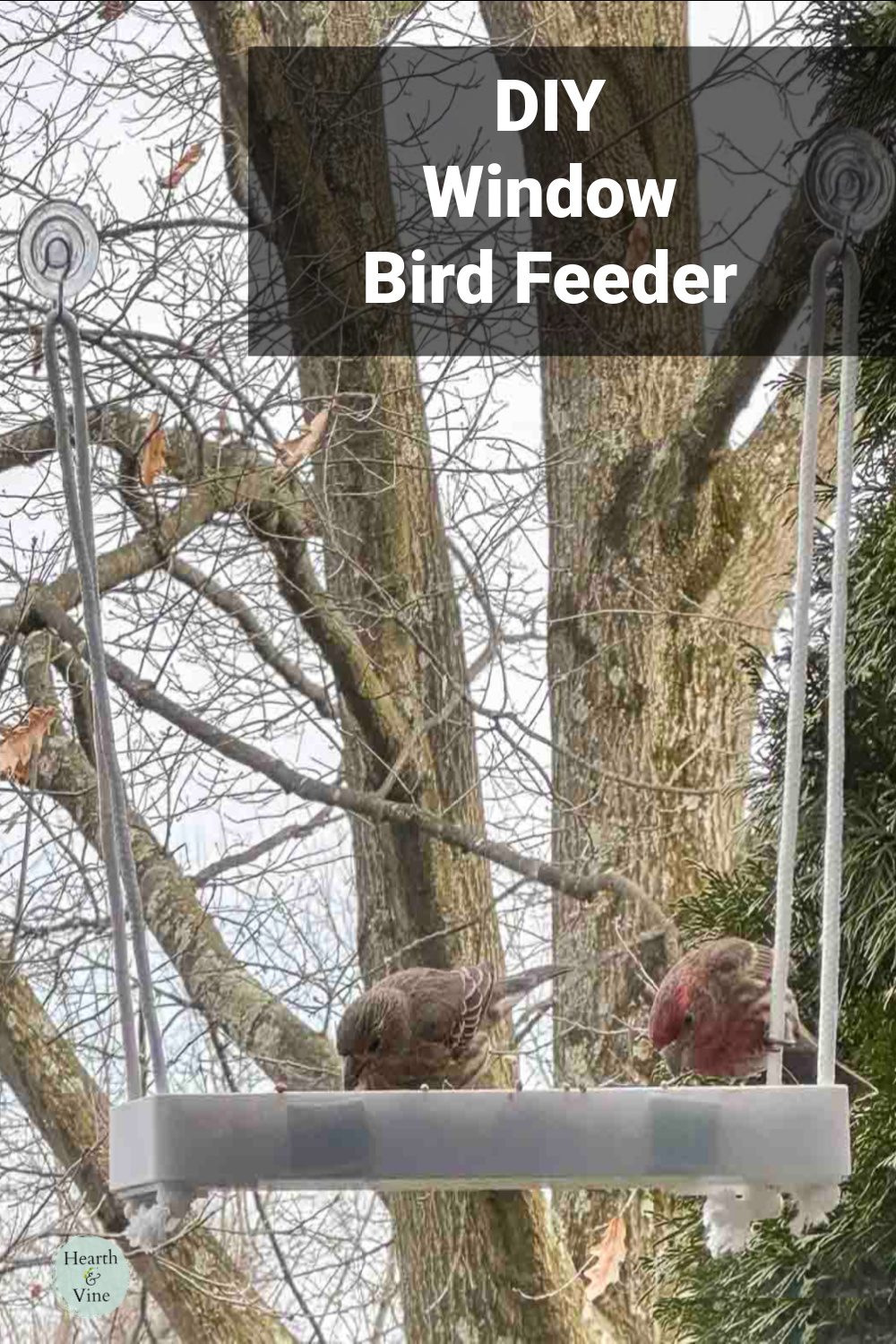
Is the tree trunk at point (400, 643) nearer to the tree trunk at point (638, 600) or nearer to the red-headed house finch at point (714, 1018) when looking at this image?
the tree trunk at point (638, 600)

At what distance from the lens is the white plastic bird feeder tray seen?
598mm

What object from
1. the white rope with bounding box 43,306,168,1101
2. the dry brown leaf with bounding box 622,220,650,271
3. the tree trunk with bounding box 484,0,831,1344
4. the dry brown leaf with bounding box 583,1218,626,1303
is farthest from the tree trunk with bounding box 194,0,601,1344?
the white rope with bounding box 43,306,168,1101

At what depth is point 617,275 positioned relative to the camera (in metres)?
1.95

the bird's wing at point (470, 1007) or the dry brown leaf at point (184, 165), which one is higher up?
the dry brown leaf at point (184, 165)

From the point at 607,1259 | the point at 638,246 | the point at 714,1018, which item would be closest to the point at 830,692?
the point at 714,1018

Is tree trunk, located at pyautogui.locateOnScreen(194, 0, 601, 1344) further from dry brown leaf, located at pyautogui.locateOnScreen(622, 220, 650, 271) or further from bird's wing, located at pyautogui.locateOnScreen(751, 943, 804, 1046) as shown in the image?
bird's wing, located at pyautogui.locateOnScreen(751, 943, 804, 1046)

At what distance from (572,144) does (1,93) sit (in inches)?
24.8

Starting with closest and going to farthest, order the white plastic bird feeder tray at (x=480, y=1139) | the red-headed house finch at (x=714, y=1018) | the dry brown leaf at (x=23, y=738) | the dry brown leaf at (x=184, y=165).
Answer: the white plastic bird feeder tray at (x=480, y=1139)
the red-headed house finch at (x=714, y=1018)
the dry brown leaf at (x=23, y=738)
the dry brown leaf at (x=184, y=165)

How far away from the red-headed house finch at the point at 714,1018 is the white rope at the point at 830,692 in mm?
26

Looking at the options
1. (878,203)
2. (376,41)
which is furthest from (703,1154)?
(376,41)

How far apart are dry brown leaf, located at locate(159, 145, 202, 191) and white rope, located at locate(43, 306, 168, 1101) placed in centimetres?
111

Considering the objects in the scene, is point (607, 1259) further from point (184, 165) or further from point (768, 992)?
point (184, 165)

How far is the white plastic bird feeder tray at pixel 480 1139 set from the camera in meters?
0.60

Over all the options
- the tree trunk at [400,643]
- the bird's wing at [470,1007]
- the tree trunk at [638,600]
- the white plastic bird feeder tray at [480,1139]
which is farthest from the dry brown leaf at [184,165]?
the white plastic bird feeder tray at [480,1139]
